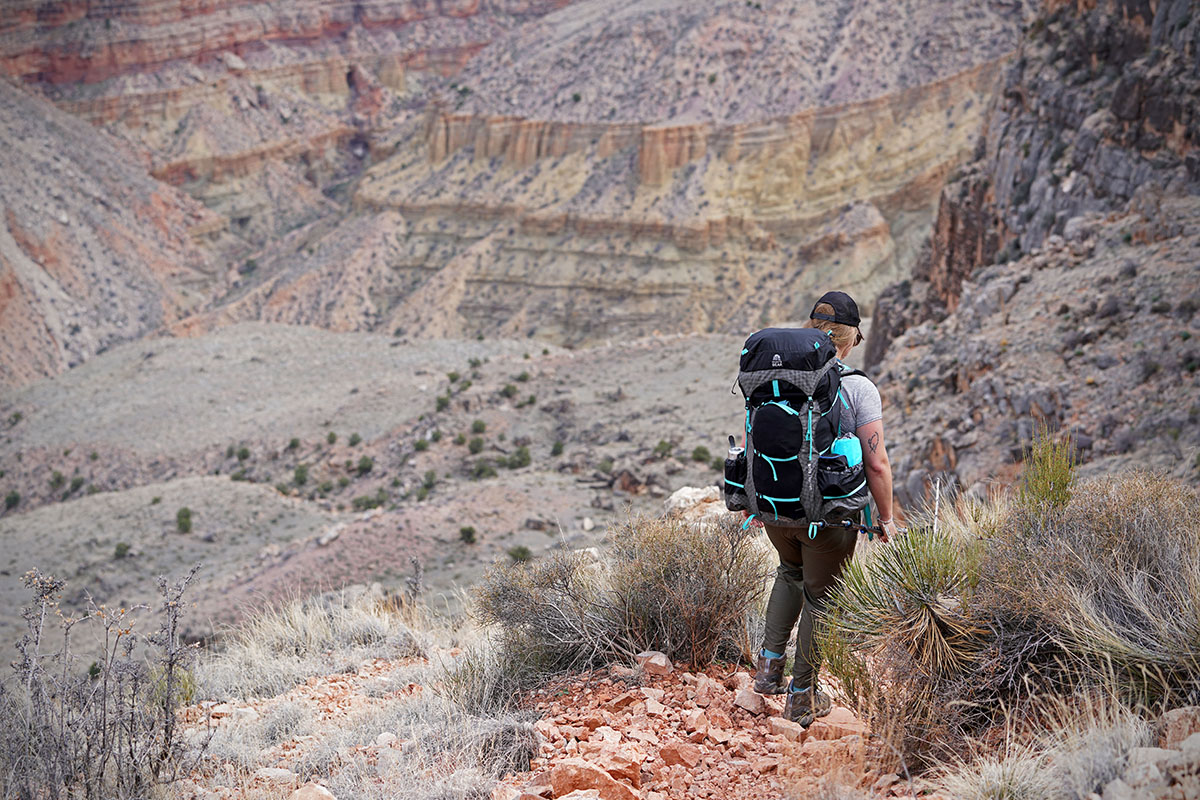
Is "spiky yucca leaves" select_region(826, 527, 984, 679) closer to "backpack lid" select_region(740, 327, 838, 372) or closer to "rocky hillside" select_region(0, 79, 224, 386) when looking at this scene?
"backpack lid" select_region(740, 327, 838, 372)

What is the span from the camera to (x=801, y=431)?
4.20 m

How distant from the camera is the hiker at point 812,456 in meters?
4.20

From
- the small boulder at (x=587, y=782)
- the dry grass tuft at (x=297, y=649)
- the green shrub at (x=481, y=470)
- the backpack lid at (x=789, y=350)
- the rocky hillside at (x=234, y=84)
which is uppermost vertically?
the rocky hillside at (x=234, y=84)

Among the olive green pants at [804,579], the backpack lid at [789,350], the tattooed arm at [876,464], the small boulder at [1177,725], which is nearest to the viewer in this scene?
the small boulder at [1177,725]

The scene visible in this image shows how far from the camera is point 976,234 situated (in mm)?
19891

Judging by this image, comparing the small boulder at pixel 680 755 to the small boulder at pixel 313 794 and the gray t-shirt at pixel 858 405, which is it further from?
the gray t-shirt at pixel 858 405

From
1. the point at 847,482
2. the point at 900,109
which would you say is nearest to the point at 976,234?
the point at 847,482

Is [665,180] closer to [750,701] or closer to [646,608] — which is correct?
[646,608]

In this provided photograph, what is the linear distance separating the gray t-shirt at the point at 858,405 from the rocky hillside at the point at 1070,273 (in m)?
4.15

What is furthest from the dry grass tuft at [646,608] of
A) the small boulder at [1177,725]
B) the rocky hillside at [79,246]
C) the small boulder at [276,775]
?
the rocky hillside at [79,246]

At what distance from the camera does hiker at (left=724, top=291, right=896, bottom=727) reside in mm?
4203

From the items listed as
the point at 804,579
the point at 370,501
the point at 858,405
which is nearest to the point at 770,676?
the point at 804,579

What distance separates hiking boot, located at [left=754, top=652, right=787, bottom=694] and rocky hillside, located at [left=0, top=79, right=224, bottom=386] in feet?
145

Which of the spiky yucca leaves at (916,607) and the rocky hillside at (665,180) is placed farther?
the rocky hillside at (665,180)
